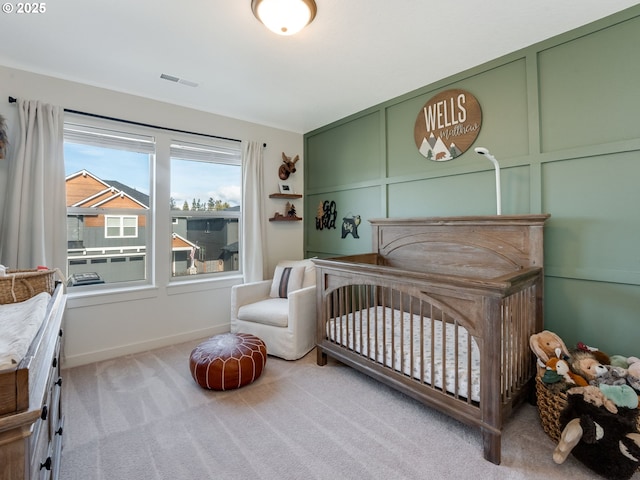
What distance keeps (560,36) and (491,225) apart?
4.22ft

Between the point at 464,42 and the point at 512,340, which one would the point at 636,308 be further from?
the point at 464,42

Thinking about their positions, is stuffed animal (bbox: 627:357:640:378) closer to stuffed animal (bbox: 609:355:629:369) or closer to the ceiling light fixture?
stuffed animal (bbox: 609:355:629:369)

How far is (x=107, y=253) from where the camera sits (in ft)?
9.67

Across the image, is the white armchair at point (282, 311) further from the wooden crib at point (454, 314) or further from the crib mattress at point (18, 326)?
the crib mattress at point (18, 326)

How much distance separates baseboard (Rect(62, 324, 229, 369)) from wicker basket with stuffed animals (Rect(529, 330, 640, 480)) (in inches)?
116

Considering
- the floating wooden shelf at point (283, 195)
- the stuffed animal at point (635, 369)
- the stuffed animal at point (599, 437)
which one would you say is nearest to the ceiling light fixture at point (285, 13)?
the floating wooden shelf at point (283, 195)

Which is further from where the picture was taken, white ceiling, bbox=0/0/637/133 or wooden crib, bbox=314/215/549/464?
white ceiling, bbox=0/0/637/133

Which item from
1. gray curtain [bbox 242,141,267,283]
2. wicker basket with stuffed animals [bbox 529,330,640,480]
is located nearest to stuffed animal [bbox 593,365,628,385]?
wicker basket with stuffed animals [bbox 529,330,640,480]

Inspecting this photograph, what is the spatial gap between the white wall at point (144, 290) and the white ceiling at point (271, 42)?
138mm

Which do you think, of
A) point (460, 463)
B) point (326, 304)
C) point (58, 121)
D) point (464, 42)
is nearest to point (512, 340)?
point (460, 463)

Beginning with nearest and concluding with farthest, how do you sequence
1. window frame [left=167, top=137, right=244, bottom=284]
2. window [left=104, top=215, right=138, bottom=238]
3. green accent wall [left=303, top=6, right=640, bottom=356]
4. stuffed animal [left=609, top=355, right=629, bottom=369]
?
stuffed animal [left=609, top=355, right=629, bottom=369] → green accent wall [left=303, top=6, right=640, bottom=356] → window [left=104, top=215, right=138, bottom=238] → window frame [left=167, top=137, right=244, bottom=284]

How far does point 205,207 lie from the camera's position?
11.4ft

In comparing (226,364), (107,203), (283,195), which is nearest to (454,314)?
(226,364)

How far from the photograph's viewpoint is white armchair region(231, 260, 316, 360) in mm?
2717
